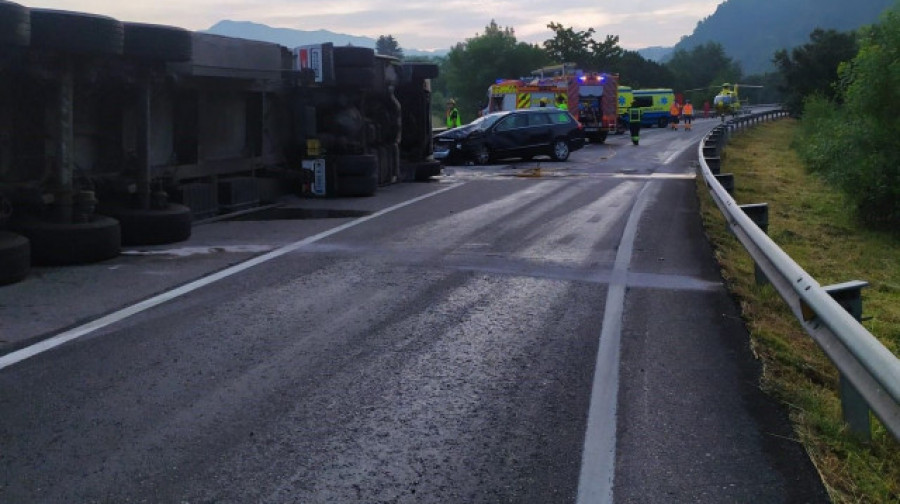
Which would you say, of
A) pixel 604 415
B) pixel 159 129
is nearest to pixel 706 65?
pixel 159 129

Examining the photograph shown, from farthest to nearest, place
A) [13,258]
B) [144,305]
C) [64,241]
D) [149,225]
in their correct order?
[149,225] < [64,241] < [13,258] < [144,305]

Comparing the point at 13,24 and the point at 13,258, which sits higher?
the point at 13,24

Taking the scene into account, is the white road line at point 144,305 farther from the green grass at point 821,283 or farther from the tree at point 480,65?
the tree at point 480,65

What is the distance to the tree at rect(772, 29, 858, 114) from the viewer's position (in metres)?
61.3

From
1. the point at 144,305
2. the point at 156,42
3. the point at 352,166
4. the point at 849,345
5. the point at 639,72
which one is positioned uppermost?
the point at 639,72

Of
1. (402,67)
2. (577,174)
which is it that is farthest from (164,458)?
(577,174)

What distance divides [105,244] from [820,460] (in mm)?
7580

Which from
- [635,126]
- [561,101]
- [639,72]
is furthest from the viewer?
[639,72]

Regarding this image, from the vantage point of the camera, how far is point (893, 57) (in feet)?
49.2

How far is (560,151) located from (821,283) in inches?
730

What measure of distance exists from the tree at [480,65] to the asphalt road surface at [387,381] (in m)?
88.8

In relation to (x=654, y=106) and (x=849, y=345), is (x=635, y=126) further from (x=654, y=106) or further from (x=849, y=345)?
(x=849, y=345)

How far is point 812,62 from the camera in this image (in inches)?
2470

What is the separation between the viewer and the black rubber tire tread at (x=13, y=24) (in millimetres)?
8570
